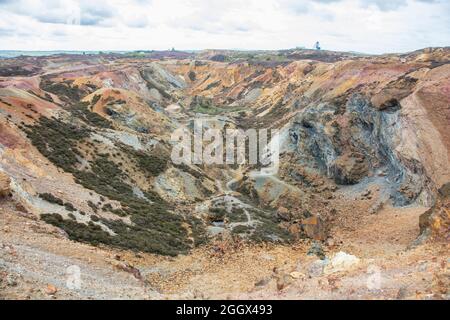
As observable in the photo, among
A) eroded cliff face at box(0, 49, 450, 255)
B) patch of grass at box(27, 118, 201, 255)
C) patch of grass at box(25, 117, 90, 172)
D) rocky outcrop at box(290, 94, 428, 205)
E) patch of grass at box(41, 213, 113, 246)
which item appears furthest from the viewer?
rocky outcrop at box(290, 94, 428, 205)

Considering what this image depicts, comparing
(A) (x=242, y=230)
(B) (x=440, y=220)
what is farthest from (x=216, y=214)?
(B) (x=440, y=220)

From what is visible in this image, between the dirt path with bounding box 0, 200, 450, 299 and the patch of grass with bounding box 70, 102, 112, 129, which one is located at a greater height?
the patch of grass with bounding box 70, 102, 112, 129

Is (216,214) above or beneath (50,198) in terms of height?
beneath

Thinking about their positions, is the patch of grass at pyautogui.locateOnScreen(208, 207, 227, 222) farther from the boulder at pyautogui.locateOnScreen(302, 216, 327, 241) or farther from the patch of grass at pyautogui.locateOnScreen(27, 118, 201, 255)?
the boulder at pyautogui.locateOnScreen(302, 216, 327, 241)

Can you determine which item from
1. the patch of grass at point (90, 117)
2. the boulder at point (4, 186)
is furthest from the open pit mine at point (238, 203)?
the patch of grass at point (90, 117)

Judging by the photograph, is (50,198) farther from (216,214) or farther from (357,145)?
(357,145)

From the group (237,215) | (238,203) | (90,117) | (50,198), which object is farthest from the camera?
(90,117)

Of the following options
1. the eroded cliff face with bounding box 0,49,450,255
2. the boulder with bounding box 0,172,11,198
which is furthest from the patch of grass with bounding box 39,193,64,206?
the boulder with bounding box 0,172,11,198
